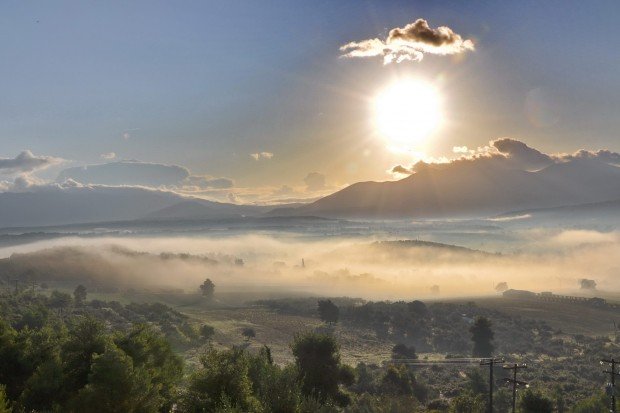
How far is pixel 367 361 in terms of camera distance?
120250mm

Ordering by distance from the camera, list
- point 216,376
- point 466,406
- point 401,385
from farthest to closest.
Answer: point 401,385, point 466,406, point 216,376

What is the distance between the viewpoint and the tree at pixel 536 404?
64.0 metres

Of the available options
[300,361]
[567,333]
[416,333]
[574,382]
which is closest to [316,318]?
[416,333]

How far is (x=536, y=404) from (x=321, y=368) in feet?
107

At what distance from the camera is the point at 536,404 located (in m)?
64.1

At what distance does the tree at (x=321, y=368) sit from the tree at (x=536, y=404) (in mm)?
26499

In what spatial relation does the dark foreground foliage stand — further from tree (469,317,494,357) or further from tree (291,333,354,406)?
tree (469,317,494,357)

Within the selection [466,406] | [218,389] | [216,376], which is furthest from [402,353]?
[216,376]

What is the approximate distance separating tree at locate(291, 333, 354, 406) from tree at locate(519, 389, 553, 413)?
2650cm

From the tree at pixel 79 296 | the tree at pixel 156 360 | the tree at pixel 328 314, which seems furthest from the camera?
the tree at pixel 328 314

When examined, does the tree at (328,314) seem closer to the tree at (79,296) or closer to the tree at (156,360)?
the tree at (79,296)

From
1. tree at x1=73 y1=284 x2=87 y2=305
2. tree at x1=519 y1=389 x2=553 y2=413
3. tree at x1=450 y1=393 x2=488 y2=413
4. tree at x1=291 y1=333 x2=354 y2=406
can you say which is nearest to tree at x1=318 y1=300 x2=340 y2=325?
tree at x1=73 y1=284 x2=87 y2=305

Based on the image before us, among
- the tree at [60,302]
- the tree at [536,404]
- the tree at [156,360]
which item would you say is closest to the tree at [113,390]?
the tree at [156,360]

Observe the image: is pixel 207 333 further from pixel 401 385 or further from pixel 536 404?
pixel 536 404
